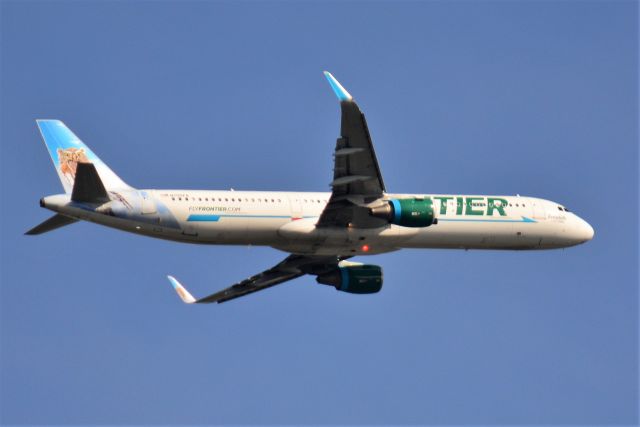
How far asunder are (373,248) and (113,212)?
11911 mm

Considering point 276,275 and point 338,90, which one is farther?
point 276,275

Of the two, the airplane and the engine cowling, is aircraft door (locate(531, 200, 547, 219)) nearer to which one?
the airplane

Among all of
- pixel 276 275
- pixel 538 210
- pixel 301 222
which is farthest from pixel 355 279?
pixel 538 210

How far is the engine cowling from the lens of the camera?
58.9 meters

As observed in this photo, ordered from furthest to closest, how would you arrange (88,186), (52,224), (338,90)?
(52,224) → (88,186) → (338,90)

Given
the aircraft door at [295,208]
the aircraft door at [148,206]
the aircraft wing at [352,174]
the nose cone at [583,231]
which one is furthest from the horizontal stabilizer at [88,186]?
the nose cone at [583,231]

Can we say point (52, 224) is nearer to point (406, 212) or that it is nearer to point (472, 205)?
point (406, 212)

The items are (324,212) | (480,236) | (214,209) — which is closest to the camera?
(214,209)

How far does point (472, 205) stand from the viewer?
56.3 metres

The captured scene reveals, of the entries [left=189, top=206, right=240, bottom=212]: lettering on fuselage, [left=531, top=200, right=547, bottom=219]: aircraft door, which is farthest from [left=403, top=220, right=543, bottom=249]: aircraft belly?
[left=189, top=206, right=240, bottom=212]: lettering on fuselage

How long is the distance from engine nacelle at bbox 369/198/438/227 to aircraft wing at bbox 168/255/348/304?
7388mm

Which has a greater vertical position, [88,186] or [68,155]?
[68,155]

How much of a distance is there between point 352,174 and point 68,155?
12.6m

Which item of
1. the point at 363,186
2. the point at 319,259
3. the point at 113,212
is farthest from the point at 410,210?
the point at 113,212
